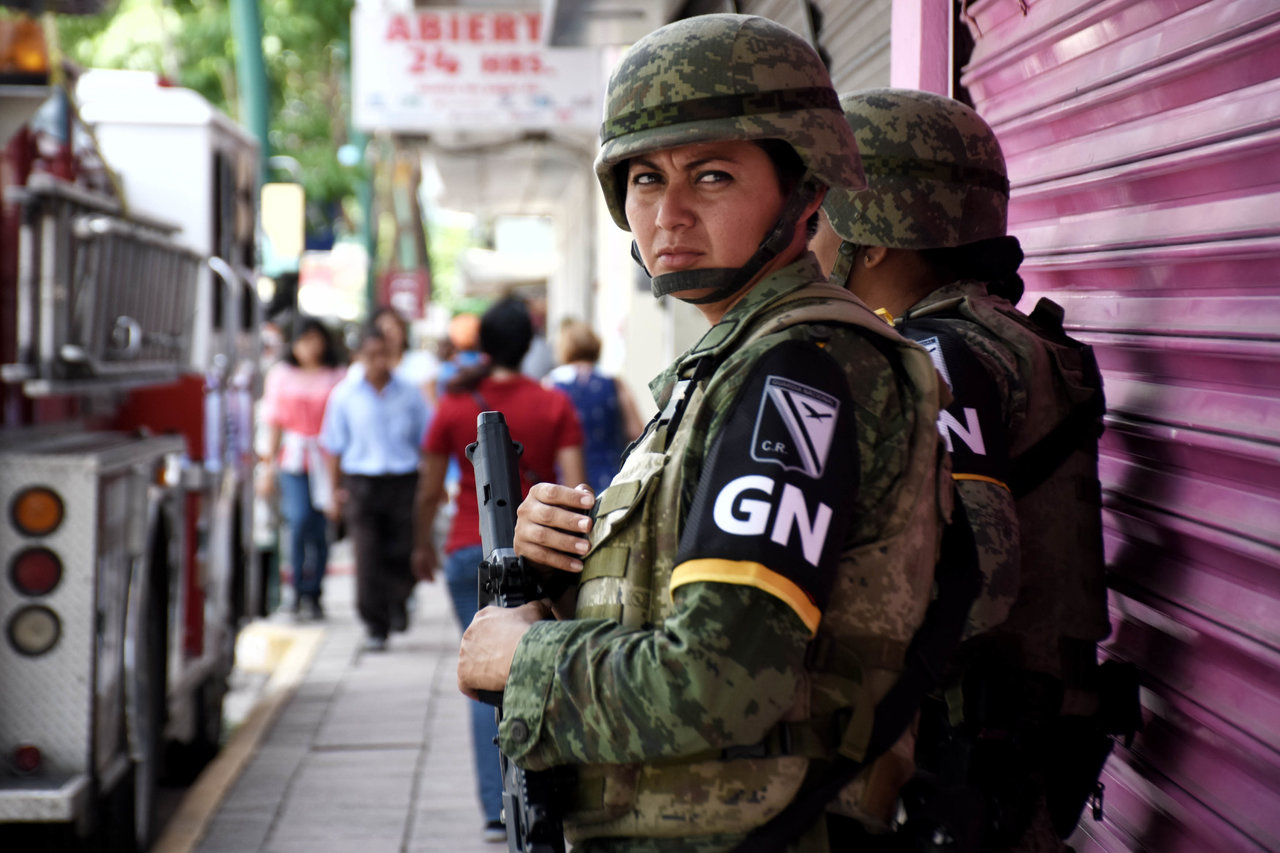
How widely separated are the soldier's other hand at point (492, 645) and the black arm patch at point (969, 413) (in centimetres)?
73

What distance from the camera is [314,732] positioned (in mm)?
6695

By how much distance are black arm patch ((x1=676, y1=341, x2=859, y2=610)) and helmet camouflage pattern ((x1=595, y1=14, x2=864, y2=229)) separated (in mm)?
323

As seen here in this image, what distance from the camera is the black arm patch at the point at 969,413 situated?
2.14m

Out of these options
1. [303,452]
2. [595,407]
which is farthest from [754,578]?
[303,452]

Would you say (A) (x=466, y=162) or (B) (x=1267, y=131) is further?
(A) (x=466, y=162)

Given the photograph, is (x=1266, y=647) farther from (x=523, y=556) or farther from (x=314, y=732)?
(x=314, y=732)

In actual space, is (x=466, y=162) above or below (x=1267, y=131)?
above

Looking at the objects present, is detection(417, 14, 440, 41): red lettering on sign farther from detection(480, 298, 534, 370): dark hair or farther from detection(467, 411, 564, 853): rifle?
detection(467, 411, 564, 853): rifle

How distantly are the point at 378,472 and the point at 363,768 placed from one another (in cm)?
277

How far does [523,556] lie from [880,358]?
0.57 m

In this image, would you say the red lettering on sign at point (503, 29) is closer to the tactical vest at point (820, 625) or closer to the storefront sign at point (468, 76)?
the storefront sign at point (468, 76)

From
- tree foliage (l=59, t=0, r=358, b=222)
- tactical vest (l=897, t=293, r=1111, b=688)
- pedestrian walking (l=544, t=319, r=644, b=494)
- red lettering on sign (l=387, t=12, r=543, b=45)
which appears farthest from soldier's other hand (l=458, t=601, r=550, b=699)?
tree foliage (l=59, t=0, r=358, b=222)

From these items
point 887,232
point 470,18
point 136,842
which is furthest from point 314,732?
point 470,18

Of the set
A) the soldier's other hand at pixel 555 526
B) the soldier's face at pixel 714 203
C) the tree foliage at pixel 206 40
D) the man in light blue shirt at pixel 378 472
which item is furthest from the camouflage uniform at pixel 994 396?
the tree foliage at pixel 206 40
